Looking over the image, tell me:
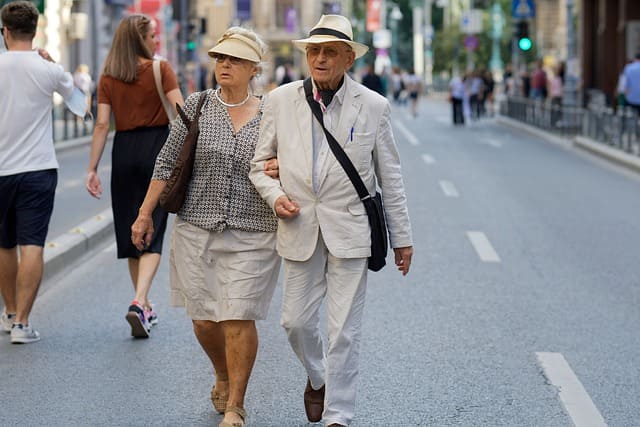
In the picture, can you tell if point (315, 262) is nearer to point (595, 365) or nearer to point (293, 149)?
point (293, 149)

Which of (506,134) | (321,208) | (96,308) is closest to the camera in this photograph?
(321,208)

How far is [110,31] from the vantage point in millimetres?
48969

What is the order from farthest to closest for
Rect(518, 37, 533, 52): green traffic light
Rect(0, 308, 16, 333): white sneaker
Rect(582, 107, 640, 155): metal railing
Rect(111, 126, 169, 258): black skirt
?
Rect(518, 37, 533, 52): green traffic light → Rect(582, 107, 640, 155): metal railing → Rect(0, 308, 16, 333): white sneaker → Rect(111, 126, 169, 258): black skirt

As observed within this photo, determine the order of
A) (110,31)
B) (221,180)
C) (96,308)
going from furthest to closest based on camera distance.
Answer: (110,31) < (96,308) < (221,180)

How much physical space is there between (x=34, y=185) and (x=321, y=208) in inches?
112

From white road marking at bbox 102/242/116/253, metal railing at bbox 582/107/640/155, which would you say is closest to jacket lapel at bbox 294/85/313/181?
white road marking at bbox 102/242/116/253

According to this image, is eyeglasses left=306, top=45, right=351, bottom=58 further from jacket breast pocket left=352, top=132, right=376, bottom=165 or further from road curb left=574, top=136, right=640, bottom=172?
road curb left=574, top=136, right=640, bottom=172

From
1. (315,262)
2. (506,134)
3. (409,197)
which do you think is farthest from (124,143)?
(506,134)

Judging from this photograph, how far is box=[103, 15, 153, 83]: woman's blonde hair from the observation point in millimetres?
7723

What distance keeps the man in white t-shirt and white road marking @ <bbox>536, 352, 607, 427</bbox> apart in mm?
2932

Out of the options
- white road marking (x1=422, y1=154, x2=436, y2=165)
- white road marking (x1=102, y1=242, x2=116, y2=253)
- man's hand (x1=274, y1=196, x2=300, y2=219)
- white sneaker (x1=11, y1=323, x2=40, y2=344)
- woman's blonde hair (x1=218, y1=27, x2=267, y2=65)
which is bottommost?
white road marking (x1=422, y1=154, x2=436, y2=165)

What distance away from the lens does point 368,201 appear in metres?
5.42

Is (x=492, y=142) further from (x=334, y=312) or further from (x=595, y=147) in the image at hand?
(x=334, y=312)

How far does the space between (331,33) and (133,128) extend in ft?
9.02
